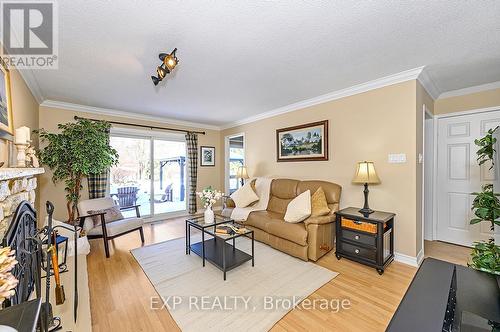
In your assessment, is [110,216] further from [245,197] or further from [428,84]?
[428,84]

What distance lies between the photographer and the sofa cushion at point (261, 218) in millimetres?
3209

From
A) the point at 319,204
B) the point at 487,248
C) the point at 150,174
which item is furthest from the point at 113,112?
the point at 487,248

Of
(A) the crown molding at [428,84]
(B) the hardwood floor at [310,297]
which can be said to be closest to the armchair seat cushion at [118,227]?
(B) the hardwood floor at [310,297]

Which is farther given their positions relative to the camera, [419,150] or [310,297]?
[419,150]

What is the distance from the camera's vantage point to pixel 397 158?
108 inches

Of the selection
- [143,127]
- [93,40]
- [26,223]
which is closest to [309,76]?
[93,40]

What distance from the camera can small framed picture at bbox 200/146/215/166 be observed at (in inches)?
222

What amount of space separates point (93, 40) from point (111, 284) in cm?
250

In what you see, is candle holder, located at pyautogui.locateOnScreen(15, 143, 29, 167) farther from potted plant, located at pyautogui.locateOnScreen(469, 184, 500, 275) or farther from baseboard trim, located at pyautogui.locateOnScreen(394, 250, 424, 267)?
baseboard trim, located at pyautogui.locateOnScreen(394, 250, 424, 267)

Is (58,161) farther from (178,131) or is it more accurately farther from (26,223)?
(178,131)

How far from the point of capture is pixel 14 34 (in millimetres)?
1773

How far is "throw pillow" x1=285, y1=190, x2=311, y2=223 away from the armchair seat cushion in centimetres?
243

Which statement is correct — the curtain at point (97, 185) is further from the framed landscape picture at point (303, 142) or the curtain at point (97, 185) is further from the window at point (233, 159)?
the framed landscape picture at point (303, 142)

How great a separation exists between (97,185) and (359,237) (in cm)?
454
